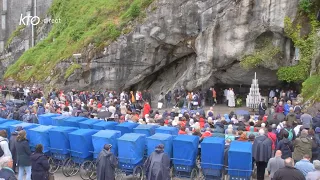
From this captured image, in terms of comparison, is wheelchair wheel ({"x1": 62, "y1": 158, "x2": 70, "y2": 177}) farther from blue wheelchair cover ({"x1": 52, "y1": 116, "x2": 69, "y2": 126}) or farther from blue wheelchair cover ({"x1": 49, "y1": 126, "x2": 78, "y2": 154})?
blue wheelchair cover ({"x1": 52, "y1": 116, "x2": 69, "y2": 126})

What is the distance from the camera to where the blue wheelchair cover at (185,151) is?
12.0 metres

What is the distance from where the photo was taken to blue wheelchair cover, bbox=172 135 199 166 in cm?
1198

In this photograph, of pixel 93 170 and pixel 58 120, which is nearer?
pixel 93 170

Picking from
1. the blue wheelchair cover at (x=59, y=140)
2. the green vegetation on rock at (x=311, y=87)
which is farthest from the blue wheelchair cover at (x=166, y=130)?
the green vegetation on rock at (x=311, y=87)

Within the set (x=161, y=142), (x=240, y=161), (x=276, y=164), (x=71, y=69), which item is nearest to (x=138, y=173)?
(x=161, y=142)

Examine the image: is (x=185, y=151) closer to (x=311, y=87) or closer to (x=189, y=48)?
(x=311, y=87)

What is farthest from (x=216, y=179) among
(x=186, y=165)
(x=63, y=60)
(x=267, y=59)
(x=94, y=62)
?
(x=63, y=60)

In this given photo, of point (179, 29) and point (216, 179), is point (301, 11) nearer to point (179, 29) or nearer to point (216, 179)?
point (179, 29)

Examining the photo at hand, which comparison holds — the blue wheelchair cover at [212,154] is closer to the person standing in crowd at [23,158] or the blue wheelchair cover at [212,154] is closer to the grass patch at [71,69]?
the person standing in crowd at [23,158]

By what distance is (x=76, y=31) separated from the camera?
35656 millimetres

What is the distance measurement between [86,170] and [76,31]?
2443cm

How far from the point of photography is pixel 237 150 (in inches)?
444

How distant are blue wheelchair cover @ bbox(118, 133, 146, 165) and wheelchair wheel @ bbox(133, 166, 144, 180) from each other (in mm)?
270

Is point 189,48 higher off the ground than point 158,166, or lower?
higher
